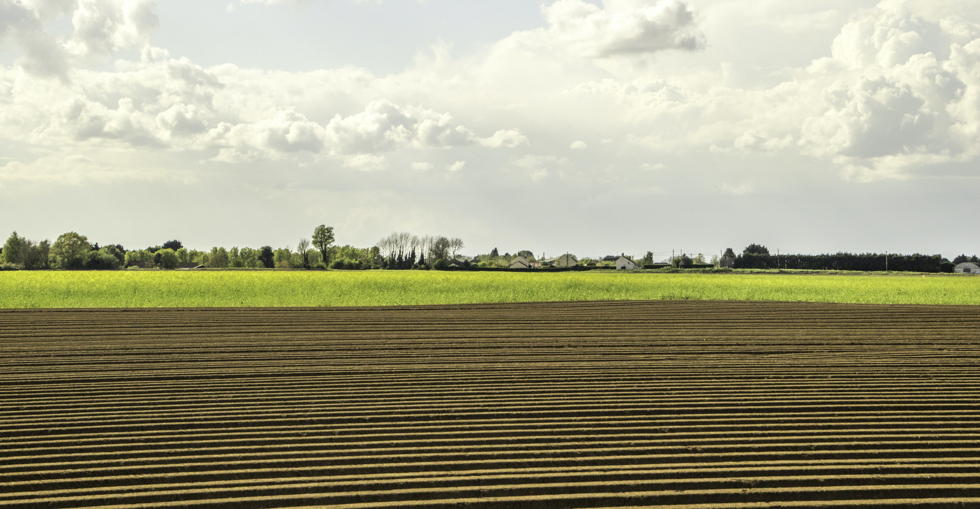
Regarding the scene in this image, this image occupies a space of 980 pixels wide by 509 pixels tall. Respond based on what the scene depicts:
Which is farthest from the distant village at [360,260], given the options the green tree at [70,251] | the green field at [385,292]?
the green field at [385,292]

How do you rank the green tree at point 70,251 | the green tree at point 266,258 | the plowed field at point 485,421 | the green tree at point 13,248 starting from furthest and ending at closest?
1. the green tree at point 266,258
2. the green tree at point 13,248
3. the green tree at point 70,251
4. the plowed field at point 485,421

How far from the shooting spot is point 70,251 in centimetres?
6328

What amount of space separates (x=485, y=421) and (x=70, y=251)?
237 feet

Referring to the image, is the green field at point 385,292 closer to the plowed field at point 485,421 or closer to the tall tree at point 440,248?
the plowed field at point 485,421

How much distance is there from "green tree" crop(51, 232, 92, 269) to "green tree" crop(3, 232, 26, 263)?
5.96m

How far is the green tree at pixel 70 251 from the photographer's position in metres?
61.4

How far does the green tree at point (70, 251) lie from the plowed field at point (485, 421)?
187 ft

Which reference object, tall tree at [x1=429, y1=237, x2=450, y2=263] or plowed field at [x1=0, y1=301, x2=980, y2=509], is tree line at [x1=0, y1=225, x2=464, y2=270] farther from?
plowed field at [x1=0, y1=301, x2=980, y2=509]

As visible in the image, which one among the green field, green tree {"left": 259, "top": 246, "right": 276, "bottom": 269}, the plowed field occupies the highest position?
green tree {"left": 259, "top": 246, "right": 276, "bottom": 269}

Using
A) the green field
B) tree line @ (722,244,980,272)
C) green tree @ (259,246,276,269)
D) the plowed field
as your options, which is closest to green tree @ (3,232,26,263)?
green tree @ (259,246,276,269)

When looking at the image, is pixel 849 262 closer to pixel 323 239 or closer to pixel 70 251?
pixel 323 239

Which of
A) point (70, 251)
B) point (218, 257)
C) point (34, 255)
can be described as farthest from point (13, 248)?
point (218, 257)

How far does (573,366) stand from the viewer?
33.9 ft

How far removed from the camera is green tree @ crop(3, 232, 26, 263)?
6934 cm
